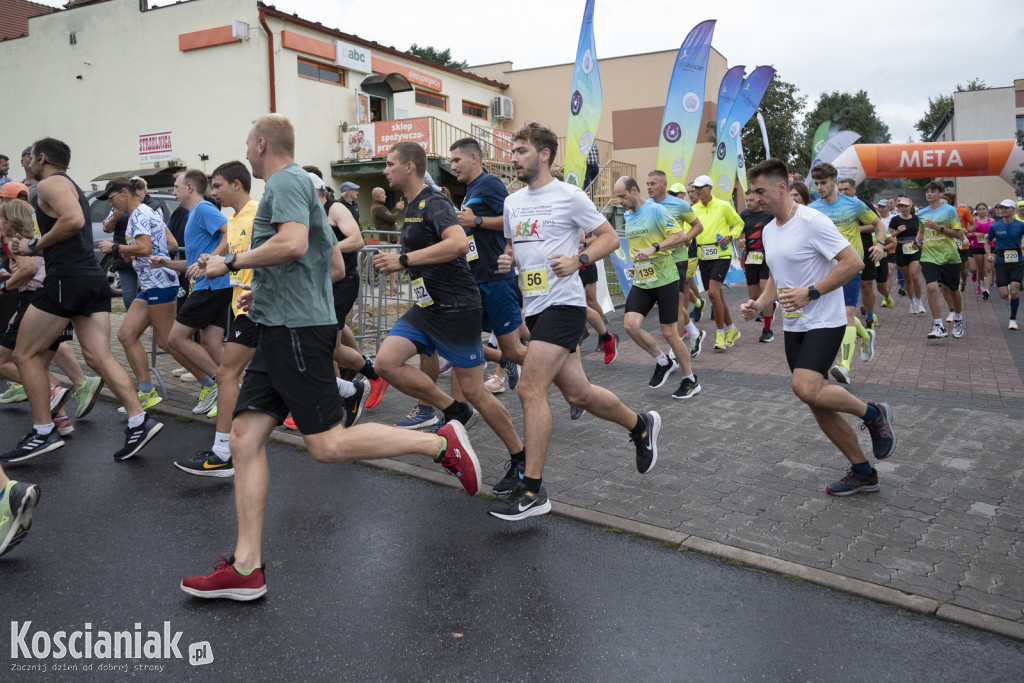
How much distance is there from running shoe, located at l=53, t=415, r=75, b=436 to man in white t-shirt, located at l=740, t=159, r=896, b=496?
203 inches

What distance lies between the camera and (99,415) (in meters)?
6.76

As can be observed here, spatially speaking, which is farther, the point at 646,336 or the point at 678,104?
the point at 678,104

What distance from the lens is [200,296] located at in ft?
19.9

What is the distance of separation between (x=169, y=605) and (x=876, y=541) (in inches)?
134

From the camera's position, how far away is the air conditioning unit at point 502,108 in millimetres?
33156

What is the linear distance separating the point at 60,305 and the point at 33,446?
1.04m

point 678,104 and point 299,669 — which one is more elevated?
point 678,104

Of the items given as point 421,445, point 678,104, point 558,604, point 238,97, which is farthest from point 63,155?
point 238,97

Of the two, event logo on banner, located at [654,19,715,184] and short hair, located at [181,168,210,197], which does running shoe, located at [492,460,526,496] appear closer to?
short hair, located at [181,168,210,197]

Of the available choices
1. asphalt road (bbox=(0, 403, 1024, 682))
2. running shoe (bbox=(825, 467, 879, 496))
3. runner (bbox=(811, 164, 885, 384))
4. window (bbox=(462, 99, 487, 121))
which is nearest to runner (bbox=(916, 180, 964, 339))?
runner (bbox=(811, 164, 885, 384))

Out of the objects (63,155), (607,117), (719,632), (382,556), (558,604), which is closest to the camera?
(719,632)

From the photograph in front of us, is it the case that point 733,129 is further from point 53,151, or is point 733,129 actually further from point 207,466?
point 207,466

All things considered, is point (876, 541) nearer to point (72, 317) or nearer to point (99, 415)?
point (72, 317)

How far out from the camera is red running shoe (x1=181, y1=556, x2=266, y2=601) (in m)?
3.26
